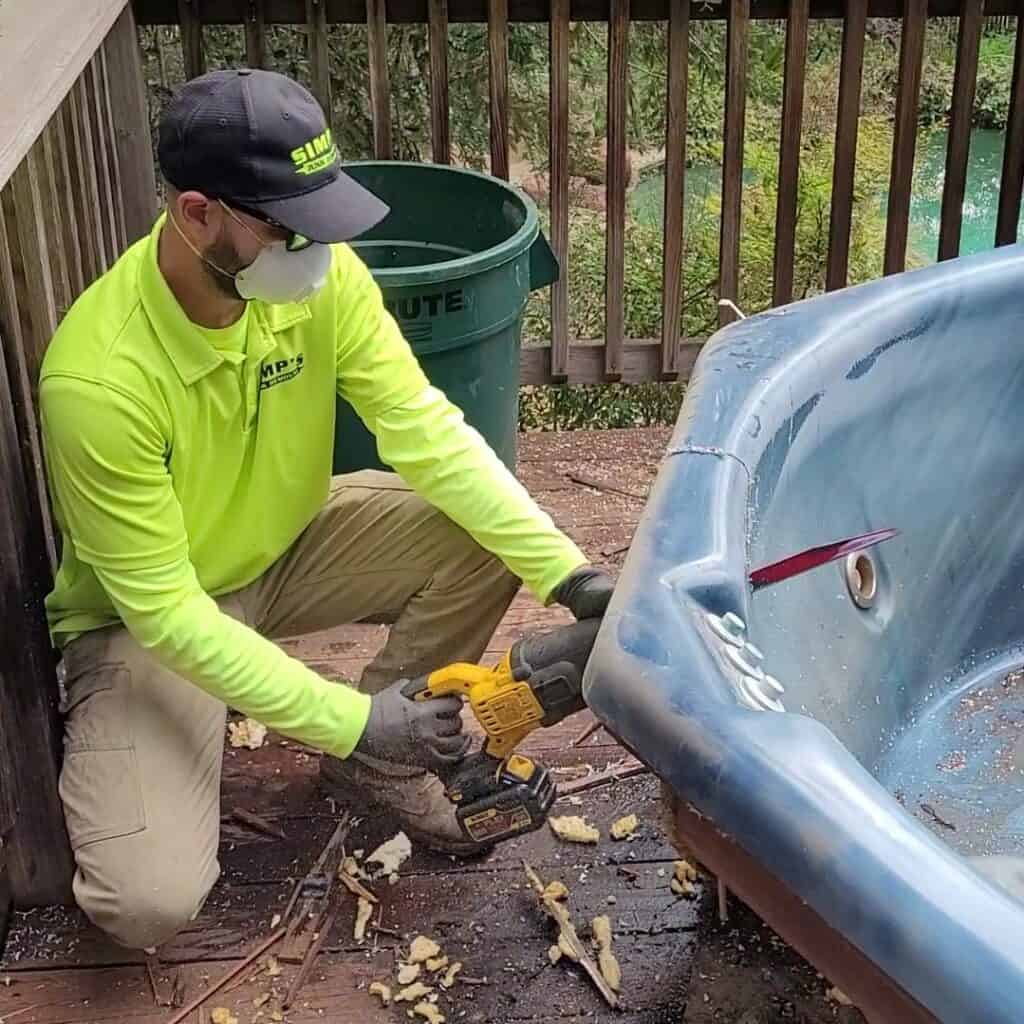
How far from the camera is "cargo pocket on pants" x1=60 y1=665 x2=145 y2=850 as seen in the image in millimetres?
1979

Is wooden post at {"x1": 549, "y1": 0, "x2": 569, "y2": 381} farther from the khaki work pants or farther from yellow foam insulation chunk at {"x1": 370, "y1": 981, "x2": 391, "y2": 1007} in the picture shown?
yellow foam insulation chunk at {"x1": 370, "y1": 981, "x2": 391, "y2": 1007}

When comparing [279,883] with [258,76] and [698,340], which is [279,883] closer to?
[258,76]

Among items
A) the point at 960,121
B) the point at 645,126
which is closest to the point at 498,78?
the point at 960,121

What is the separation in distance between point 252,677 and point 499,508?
46cm

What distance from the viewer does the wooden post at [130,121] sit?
9.82ft

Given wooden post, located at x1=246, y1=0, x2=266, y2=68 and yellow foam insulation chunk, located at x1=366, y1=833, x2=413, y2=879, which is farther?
wooden post, located at x1=246, y1=0, x2=266, y2=68

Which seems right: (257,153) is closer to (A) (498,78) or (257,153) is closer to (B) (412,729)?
(B) (412,729)

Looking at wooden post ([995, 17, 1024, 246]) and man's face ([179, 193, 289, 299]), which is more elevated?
man's face ([179, 193, 289, 299])

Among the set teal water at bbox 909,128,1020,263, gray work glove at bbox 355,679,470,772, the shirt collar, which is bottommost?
teal water at bbox 909,128,1020,263

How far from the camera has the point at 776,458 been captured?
1879 millimetres

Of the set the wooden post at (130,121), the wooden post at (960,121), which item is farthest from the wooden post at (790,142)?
the wooden post at (130,121)

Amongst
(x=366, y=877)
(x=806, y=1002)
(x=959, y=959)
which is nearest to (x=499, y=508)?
(x=366, y=877)

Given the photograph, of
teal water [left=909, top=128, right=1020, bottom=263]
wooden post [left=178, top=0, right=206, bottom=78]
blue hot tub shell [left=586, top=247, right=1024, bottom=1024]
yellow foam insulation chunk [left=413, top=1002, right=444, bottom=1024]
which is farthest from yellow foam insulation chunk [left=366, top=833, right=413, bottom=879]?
teal water [left=909, top=128, right=1020, bottom=263]

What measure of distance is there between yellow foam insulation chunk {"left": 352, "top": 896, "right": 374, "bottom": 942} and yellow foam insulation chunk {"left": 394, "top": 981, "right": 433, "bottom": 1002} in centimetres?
13
